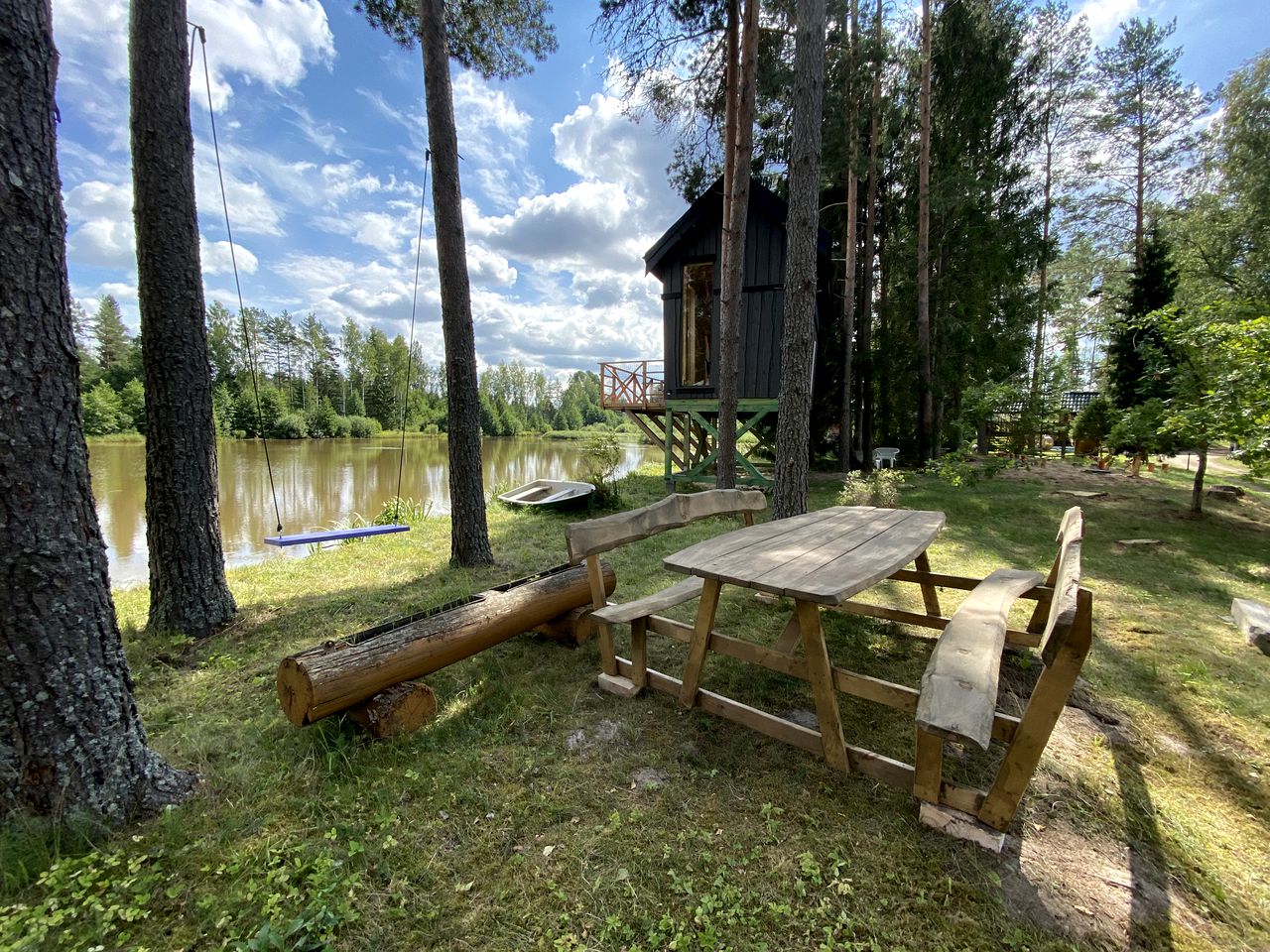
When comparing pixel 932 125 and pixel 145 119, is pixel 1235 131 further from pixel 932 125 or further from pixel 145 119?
pixel 145 119

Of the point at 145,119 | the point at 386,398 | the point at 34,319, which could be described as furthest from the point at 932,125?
the point at 386,398

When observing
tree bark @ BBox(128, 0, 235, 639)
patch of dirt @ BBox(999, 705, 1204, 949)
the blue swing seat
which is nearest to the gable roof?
the blue swing seat

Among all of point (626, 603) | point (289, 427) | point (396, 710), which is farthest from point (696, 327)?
point (289, 427)

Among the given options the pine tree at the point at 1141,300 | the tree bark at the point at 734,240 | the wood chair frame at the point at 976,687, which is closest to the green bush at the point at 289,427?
the tree bark at the point at 734,240

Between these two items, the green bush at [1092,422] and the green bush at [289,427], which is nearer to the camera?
the green bush at [1092,422]

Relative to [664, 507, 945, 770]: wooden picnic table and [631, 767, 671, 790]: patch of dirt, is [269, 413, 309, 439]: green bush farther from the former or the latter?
[631, 767, 671, 790]: patch of dirt

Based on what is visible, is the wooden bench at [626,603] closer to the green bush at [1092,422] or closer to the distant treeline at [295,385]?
the green bush at [1092,422]

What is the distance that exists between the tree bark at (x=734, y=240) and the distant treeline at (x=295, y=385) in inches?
831

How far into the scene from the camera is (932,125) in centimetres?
1131

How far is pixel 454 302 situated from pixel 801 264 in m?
2.98

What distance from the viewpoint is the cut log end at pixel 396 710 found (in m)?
2.11

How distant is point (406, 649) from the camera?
7.21 ft

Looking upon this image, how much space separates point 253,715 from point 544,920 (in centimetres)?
173

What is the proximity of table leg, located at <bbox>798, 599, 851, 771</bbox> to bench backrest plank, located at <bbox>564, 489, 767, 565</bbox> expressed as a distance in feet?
3.19
